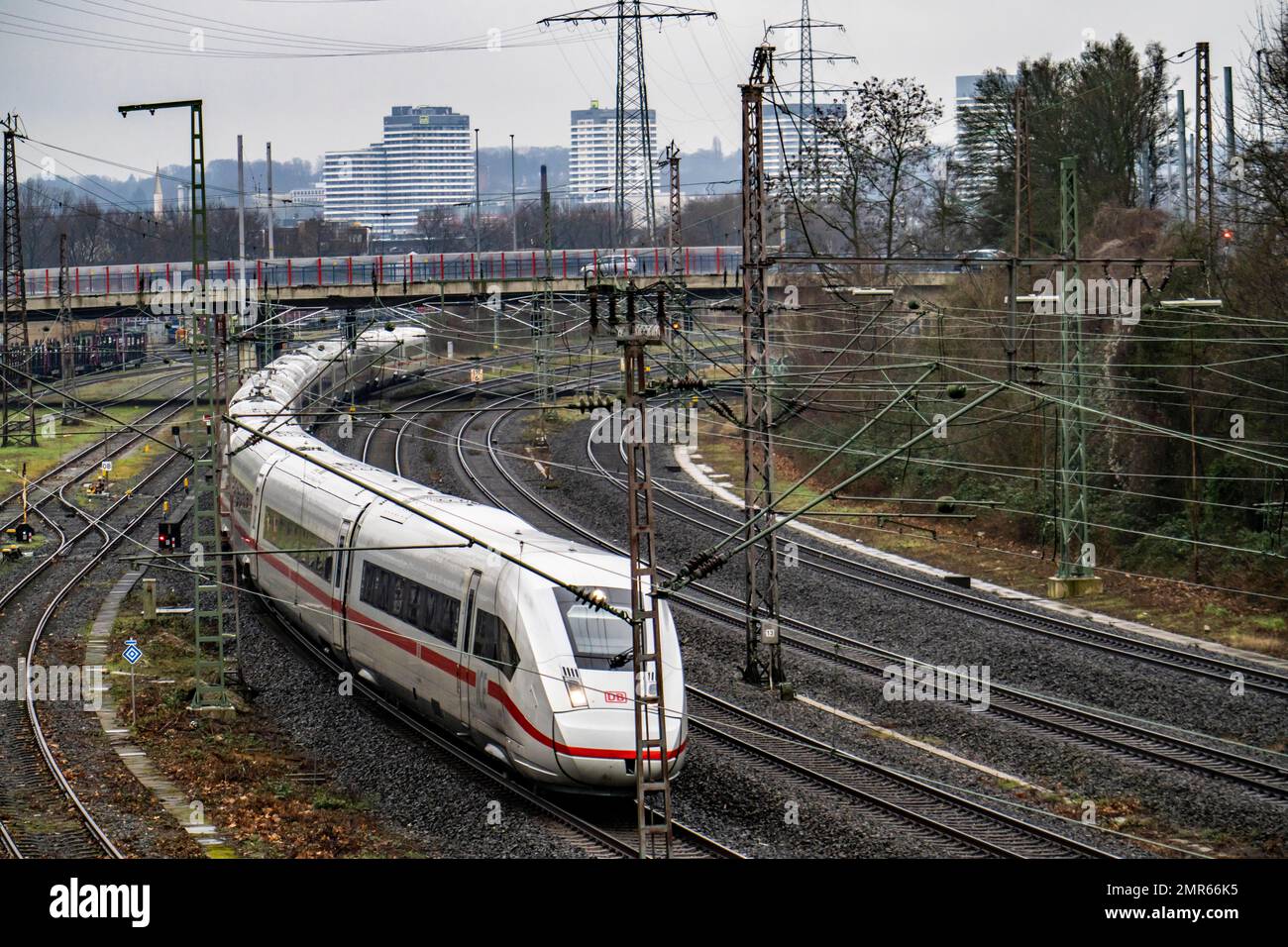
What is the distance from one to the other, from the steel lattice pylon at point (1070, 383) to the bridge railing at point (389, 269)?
105 ft

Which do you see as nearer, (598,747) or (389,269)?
(598,747)

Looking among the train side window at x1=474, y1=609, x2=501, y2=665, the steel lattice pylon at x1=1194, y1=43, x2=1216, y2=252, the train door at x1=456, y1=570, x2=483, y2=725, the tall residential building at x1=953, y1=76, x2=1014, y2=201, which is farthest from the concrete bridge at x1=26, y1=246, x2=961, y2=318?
the train side window at x1=474, y1=609, x2=501, y2=665

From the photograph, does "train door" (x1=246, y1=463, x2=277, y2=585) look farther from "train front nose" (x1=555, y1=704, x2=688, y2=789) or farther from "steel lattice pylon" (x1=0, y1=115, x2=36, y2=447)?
"steel lattice pylon" (x1=0, y1=115, x2=36, y2=447)

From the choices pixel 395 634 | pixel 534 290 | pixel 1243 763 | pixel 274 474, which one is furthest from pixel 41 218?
pixel 1243 763

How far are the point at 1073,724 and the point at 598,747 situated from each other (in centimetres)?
783

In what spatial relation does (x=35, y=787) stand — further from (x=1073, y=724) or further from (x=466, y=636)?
(x=1073, y=724)

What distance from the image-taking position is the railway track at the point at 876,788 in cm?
1482

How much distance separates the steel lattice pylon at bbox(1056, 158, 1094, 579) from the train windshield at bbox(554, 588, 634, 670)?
1242 cm

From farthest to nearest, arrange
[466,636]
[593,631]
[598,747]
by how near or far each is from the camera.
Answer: [466,636] → [593,631] → [598,747]

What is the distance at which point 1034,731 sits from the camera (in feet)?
62.8

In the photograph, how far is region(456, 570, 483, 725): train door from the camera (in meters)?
16.7

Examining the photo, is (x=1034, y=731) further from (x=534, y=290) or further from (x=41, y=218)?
(x=41, y=218)

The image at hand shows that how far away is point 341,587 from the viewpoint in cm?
2102

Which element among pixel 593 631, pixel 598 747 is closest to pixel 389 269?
pixel 593 631
